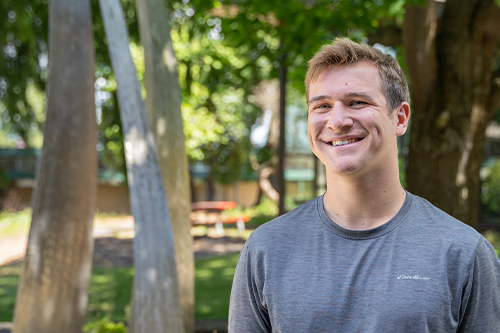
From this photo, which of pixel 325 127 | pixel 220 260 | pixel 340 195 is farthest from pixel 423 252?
pixel 220 260

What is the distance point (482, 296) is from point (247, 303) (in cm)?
67

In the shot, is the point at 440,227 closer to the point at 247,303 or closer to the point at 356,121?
the point at 356,121

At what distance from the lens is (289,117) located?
28.6m

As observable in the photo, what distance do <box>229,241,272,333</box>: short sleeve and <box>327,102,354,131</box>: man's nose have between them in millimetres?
463

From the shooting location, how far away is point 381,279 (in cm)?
129

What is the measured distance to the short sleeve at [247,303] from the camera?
144 cm

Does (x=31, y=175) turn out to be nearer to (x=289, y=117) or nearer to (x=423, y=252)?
(x=289, y=117)

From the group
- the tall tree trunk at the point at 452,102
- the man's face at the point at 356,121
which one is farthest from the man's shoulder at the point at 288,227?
the tall tree trunk at the point at 452,102

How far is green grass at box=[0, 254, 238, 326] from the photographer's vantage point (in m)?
6.84

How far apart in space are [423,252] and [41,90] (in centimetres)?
724

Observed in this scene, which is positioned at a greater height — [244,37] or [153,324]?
[244,37]

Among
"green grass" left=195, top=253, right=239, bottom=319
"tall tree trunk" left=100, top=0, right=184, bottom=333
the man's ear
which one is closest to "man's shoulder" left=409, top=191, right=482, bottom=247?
the man's ear

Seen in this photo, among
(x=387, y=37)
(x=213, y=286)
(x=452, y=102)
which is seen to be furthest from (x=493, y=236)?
(x=452, y=102)

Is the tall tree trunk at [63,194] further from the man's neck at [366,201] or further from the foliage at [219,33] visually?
the man's neck at [366,201]
